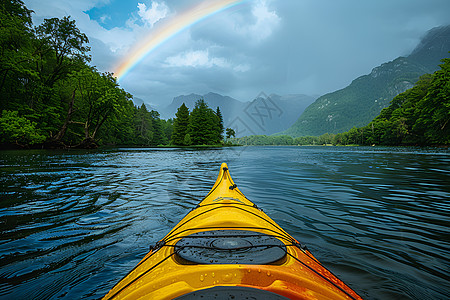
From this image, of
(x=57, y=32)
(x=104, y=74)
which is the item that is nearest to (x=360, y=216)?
(x=57, y=32)

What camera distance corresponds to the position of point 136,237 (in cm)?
358

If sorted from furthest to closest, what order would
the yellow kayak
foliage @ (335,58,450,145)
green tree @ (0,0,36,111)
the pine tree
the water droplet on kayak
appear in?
the pine tree
foliage @ (335,58,450,145)
green tree @ (0,0,36,111)
the water droplet on kayak
the yellow kayak

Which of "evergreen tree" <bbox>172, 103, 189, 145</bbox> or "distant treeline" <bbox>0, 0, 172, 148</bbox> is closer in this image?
"distant treeline" <bbox>0, 0, 172, 148</bbox>

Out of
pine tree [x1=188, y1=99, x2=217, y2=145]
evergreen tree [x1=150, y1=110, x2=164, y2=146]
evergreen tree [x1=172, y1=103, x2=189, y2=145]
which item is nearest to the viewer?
pine tree [x1=188, y1=99, x2=217, y2=145]

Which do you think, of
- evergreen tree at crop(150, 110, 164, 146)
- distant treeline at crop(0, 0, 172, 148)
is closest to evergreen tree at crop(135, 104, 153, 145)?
evergreen tree at crop(150, 110, 164, 146)

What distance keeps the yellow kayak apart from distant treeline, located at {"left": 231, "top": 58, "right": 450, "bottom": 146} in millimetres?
42467

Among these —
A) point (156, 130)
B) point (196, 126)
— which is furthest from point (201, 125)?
point (156, 130)

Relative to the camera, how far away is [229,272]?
136cm

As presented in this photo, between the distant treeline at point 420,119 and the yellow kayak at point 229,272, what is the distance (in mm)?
42467

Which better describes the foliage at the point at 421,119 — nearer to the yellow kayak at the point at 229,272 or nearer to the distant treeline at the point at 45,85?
the yellow kayak at the point at 229,272

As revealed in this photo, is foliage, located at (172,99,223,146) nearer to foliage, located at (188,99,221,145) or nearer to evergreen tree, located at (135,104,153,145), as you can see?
foliage, located at (188,99,221,145)

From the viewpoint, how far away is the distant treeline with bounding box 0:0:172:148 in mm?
18953

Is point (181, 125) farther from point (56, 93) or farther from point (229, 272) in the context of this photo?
point (229, 272)

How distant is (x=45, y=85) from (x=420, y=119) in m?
62.9
